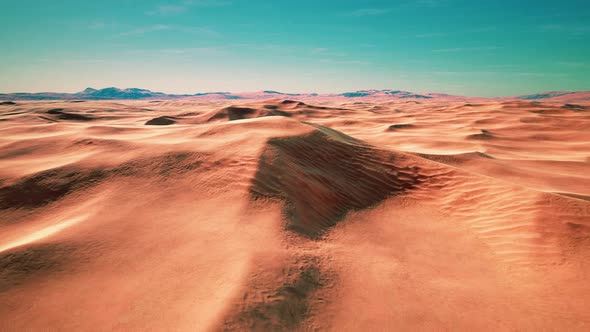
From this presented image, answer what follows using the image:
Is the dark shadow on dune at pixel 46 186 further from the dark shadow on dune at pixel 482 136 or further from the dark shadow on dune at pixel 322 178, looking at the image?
the dark shadow on dune at pixel 482 136

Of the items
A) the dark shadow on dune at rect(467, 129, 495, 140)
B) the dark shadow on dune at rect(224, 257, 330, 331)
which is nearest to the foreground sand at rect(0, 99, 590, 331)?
the dark shadow on dune at rect(224, 257, 330, 331)

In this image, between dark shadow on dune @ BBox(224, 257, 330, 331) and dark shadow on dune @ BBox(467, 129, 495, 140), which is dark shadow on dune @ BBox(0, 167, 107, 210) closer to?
dark shadow on dune @ BBox(224, 257, 330, 331)

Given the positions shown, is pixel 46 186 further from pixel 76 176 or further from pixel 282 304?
pixel 282 304

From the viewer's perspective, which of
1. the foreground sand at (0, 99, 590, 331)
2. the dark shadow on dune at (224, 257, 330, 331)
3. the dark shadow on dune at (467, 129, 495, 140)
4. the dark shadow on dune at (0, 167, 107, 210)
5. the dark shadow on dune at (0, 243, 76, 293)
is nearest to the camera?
the dark shadow on dune at (224, 257, 330, 331)

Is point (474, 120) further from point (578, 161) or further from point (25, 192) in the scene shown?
point (25, 192)

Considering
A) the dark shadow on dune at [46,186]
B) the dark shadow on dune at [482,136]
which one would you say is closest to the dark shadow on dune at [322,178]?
the dark shadow on dune at [46,186]

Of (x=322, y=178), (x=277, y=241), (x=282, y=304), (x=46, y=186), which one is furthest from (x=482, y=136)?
(x=46, y=186)

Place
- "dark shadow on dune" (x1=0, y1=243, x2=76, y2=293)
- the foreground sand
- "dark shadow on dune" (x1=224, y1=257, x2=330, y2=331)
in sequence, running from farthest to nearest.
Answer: "dark shadow on dune" (x1=0, y1=243, x2=76, y2=293), the foreground sand, "dark shadow on dune" (x1=224, y1=257, x2=330, y2=331)
